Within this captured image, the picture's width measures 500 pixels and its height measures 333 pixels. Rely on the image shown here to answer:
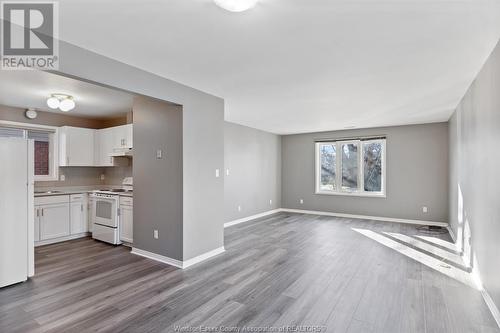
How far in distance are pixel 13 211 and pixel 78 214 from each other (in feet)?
7.04

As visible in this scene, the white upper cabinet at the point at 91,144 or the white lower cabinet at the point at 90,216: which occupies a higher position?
the white upper cabinet at the point at 91,144

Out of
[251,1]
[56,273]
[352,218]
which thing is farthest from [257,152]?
[251,1]

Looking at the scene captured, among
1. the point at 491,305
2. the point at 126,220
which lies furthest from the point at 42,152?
the point at 491,305

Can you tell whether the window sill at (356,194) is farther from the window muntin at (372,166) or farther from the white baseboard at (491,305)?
the white baseboard at (491,305)

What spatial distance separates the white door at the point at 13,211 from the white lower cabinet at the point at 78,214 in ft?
6.44

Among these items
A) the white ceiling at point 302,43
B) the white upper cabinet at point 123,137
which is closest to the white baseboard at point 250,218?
the white upper cabinet at point 123,137

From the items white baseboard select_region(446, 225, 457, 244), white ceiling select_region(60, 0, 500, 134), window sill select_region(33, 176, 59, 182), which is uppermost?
white ceiling select_region(60, 0, 500, 134)

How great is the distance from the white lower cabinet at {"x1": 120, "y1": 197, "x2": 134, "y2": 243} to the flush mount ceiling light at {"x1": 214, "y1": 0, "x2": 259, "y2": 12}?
3.54m

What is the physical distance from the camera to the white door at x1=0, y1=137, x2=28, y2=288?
295cm

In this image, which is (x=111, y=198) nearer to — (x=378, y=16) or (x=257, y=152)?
(x=257, y=152)

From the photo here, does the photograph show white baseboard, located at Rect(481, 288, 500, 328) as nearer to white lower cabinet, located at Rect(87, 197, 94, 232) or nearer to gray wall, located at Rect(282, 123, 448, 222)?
gray wall, located at Rect(282, 123, 448, 222)

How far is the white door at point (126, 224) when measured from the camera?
4.39m

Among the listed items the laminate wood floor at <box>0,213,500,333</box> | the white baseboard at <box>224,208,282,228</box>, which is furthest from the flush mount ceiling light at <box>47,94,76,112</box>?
the white baseboard at <box>224,208,282,228</box>

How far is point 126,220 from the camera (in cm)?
447
